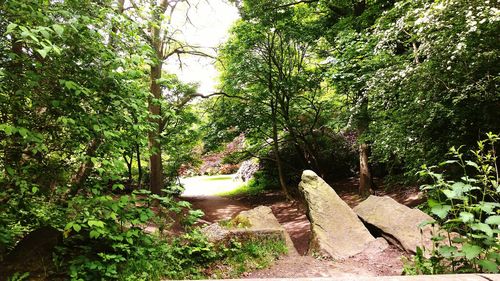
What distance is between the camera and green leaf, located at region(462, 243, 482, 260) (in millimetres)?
1964

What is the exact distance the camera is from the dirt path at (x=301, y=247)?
4.30 meters

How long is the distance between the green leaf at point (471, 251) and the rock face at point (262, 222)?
3.37 metres

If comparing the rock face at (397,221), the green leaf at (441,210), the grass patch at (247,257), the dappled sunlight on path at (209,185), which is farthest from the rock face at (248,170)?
the green leaf at (441,210)

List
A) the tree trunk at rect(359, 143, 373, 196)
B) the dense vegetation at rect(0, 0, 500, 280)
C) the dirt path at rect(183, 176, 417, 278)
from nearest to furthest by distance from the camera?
the dense vegetation at rect(0, 0, 500, 280)
the dirt path at rect(183, 176, 417, 278)
the tree trunk at rect(359, 143, 373, 196)

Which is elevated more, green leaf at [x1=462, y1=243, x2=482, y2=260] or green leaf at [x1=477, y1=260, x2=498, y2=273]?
green leaf at [x1=462, y1=243, x2=482, y2=260]

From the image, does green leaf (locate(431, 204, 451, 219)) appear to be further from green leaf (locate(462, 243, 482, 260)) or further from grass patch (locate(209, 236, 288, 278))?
grass patch (locate(209, 236, 288, 278))

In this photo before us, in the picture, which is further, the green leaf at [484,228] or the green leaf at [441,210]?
the green leaf at [441,210]

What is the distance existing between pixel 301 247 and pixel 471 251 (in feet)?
16.8

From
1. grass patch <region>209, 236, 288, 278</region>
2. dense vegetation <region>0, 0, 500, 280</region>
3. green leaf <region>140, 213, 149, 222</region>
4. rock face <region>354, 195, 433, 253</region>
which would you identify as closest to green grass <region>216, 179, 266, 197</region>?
dense vegetation <region>0, 0, 500, 280</region>

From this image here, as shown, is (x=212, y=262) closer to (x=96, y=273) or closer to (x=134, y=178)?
(x=96, y=273)

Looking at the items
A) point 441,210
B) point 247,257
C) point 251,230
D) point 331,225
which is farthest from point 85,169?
point 331,225

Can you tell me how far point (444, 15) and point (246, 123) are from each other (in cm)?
755

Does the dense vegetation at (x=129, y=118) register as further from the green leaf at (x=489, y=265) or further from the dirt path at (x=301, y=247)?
the dirt path at (x=301, y=247)

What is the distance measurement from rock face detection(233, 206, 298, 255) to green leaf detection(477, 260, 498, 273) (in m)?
3.42
